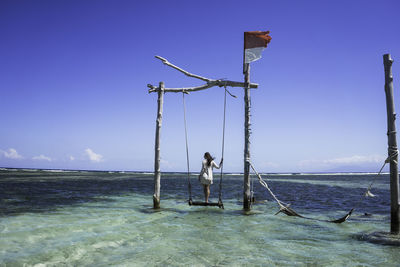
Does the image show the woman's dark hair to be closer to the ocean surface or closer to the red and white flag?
the ocean surface

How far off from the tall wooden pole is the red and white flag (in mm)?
4758

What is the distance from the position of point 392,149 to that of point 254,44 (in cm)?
667

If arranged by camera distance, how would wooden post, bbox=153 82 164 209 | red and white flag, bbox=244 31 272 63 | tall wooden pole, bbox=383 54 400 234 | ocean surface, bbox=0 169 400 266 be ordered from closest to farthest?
ocean surface, bbox=0 169 400 266, tall wooden pole, bbox=383 54 400 234, red and white flag, bbox=244 31 272 63, wooden post, bbox=153 82 164 209

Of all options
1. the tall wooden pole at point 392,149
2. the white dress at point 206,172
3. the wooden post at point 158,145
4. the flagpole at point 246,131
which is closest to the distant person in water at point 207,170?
the white dress at point 206,172

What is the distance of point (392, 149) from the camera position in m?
8.24

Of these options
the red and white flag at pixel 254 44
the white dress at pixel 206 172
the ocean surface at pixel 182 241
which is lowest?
the ocean surface at pixel 182 241

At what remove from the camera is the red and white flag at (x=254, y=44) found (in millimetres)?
11750

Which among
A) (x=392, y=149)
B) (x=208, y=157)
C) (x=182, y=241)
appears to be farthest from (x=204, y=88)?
(x=392, y=149)

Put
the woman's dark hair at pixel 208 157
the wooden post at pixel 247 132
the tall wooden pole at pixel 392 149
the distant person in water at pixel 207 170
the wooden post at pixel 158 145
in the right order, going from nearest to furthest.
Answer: the tall wooden pole at pixel 392 149, the wooden post at pixel 247 132, the wooden post at pixel 158 145, the distant person in water at pixel 207 170, the woman's dark hair at pixel 208 157

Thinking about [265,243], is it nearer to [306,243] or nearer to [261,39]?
[306,243]

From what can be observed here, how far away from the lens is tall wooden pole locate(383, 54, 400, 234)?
8.05 meters

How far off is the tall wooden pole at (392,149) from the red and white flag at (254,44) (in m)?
4.76

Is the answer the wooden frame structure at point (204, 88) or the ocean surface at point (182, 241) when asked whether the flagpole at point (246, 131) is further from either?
the ocean surface at point (182, 241)

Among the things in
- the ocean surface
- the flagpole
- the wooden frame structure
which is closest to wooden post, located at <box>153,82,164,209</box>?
the wooden frame structure
